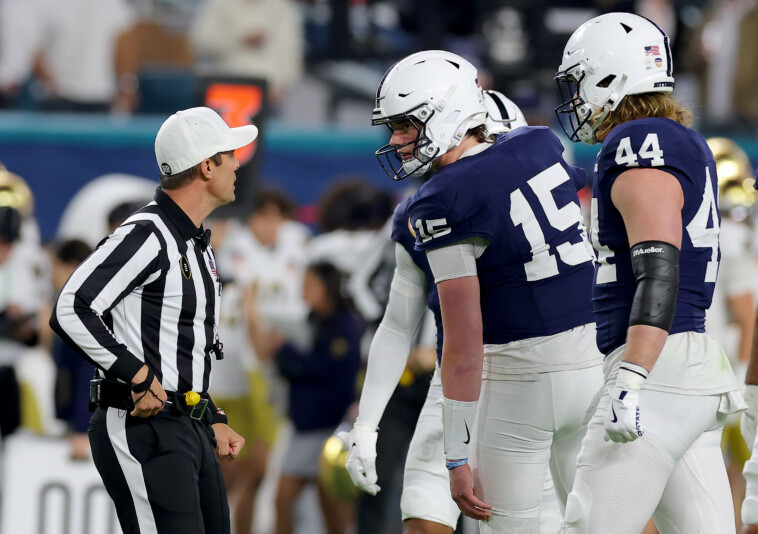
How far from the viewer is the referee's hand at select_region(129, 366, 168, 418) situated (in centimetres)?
406

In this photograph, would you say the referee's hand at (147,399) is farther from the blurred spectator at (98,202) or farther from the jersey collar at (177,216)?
the blurred spectator at (98,202)

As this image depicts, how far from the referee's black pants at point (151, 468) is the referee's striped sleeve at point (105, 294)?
0.20m

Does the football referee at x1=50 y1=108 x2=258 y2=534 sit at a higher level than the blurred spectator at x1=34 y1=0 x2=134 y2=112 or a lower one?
lower

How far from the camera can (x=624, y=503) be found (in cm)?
365

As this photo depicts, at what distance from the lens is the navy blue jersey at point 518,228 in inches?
156

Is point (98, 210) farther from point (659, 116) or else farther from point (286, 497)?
point (659, 116)

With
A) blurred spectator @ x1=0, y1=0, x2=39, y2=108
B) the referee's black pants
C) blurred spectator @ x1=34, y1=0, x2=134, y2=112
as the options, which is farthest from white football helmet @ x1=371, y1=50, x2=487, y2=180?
blurred spectator @ x1=0, y1=0, x2=39, y2=108

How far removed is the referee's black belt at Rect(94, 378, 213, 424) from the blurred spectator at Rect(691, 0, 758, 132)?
7.93m

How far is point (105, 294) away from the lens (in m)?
4.11

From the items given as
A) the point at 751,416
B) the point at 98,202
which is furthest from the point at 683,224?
the point at 98,202

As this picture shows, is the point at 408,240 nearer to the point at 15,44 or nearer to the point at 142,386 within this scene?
the point at 142,386

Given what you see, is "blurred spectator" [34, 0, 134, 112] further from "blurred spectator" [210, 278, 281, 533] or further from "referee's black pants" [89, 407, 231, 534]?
"referee's black pants" [89, 407, 231, 534]

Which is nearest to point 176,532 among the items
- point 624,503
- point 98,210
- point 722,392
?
point 624,503

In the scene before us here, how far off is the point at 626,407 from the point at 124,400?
157 centimetres
